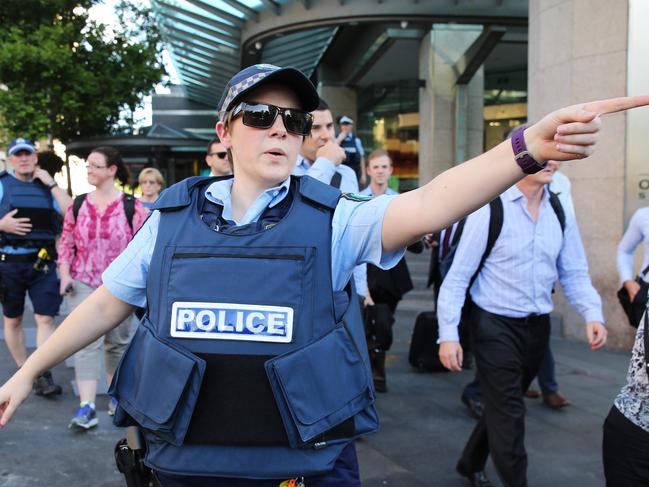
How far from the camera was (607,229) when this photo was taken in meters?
7.50

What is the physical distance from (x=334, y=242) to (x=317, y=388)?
0.40 m

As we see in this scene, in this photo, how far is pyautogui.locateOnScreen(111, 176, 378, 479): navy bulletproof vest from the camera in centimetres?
171

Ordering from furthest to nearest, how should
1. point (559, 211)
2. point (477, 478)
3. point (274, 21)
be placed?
point (274, 21) < point (477, 478) < point (559, 211)

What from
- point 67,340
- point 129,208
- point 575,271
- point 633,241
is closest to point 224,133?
point 67,340

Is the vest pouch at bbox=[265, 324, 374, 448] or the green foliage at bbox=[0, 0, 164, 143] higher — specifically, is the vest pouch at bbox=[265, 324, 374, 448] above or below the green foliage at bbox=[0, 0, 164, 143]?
below

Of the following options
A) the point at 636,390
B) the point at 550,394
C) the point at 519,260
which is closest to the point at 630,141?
the point at 550,394

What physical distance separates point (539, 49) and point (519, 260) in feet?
18.2

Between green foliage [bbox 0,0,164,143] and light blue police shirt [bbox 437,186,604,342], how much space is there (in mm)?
13112

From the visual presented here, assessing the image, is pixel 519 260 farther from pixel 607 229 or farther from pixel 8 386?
pixel 607 229

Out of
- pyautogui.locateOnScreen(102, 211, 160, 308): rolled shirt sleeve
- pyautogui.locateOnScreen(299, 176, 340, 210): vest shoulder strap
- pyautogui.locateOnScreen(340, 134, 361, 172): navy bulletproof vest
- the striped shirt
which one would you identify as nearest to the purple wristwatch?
pyautogui.locateOnScreen(299, 176, 340, 210): vest shoulder strap

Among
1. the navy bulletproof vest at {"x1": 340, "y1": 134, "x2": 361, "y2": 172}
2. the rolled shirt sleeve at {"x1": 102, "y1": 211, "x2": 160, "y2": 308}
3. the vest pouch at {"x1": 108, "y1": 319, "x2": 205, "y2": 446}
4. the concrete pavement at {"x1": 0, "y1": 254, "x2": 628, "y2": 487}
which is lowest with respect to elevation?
the concrete pavement at {"x1": 0, "y1": 254, "x2": 628, "y2": 487}

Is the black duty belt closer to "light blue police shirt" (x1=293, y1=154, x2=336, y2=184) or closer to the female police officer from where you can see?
"light blue police shirt" (x1=293, y1=154, x2=336, y2=184)

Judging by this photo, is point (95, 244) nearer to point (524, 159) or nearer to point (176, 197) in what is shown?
point (176, 197)

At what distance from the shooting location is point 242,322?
1725mm
